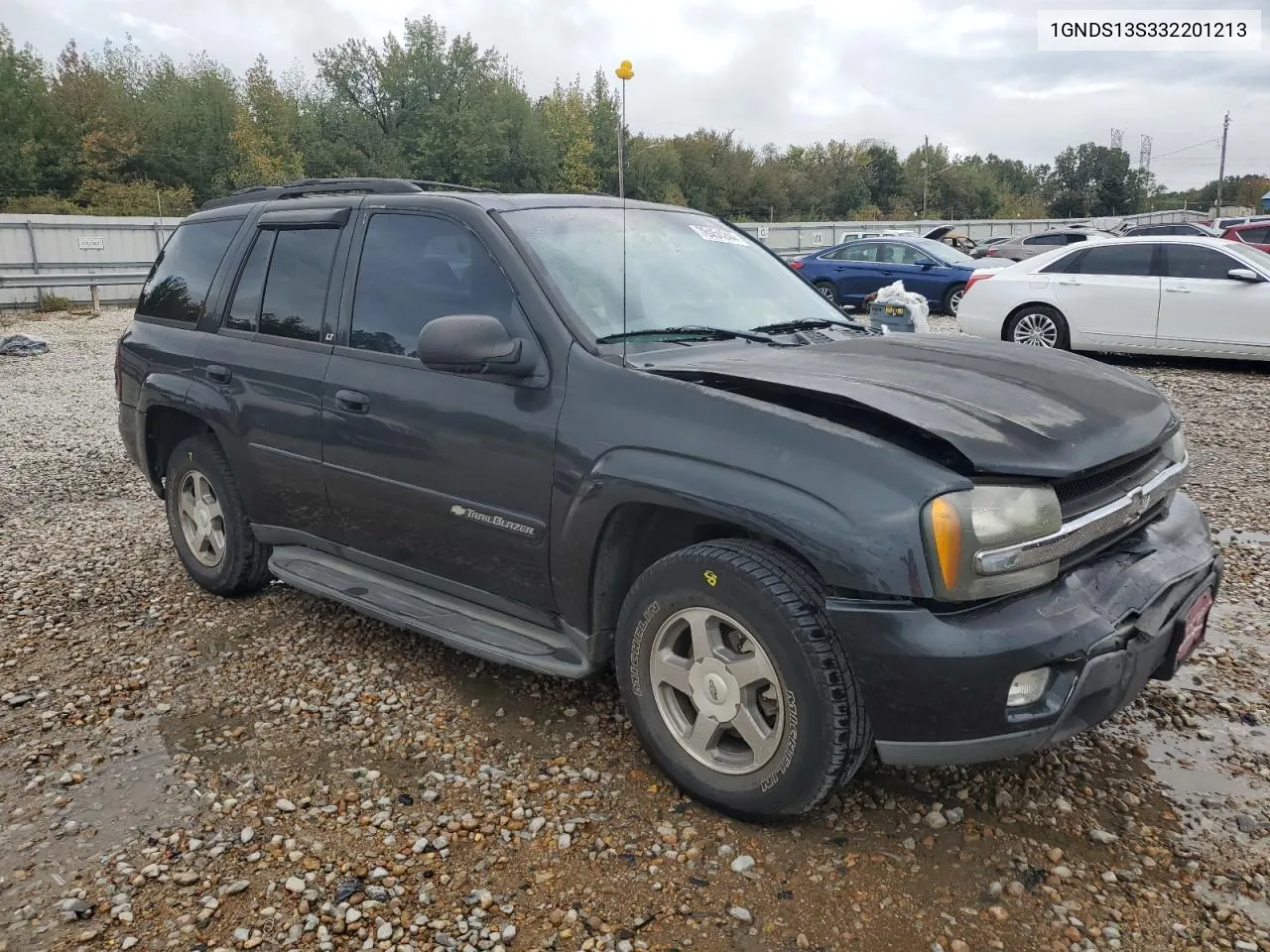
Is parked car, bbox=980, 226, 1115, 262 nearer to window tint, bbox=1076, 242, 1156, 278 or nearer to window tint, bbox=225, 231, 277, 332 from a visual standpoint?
window tint, bbox=1076, 242, 1156, 278

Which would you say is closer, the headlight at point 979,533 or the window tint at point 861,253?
the headlight at point 979,533

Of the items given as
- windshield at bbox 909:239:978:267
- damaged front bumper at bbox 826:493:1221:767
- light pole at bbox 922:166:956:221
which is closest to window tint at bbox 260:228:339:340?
damaged front bumper at bbox 826:493:1221:767

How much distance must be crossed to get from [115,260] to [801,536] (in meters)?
24.8

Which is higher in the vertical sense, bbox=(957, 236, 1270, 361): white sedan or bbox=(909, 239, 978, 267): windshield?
bbox=(909, 239, 978, 267): windshield

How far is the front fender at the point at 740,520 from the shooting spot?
2.39m

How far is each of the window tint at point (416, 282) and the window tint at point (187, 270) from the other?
1.19 m

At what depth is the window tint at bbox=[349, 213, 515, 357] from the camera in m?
3.42

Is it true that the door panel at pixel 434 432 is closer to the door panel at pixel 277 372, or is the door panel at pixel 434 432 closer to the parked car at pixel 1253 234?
the door panel at pixel 277 372

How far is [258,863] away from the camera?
2.69 meters

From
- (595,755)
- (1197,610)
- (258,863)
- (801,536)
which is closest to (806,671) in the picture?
(801,536)

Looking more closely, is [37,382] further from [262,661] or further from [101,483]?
[262,661]

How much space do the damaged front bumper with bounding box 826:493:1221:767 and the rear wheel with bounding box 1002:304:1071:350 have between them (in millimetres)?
9673

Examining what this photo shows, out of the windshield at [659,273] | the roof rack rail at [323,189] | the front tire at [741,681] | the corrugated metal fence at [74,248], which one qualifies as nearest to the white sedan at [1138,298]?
the windshield at [659,273]

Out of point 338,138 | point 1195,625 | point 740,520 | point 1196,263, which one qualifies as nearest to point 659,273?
point 740,520
